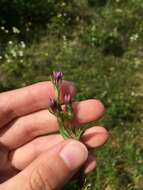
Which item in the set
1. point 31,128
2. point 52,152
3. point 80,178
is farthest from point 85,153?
point 31,128

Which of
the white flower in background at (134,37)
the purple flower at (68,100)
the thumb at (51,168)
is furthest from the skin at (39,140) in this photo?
the white flower in background at (134,37)

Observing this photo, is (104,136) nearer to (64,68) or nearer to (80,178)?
(80,178)

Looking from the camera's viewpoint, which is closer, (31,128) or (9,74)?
(31,128)

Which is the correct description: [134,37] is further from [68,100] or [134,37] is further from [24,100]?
[68,100]

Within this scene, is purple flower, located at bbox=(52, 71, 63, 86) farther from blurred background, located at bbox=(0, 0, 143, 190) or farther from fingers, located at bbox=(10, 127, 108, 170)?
blurred background, located at bbox=(0, 0, 143, 190)

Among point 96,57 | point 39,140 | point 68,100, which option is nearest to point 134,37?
point 96,57

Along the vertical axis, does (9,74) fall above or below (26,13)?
below

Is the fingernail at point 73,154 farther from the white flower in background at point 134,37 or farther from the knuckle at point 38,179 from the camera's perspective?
the white flower in background at point 134,37

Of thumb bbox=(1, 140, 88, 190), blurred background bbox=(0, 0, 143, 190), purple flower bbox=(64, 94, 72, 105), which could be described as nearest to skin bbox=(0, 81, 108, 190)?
thumb bbox=(1, 140, 88, 190)
